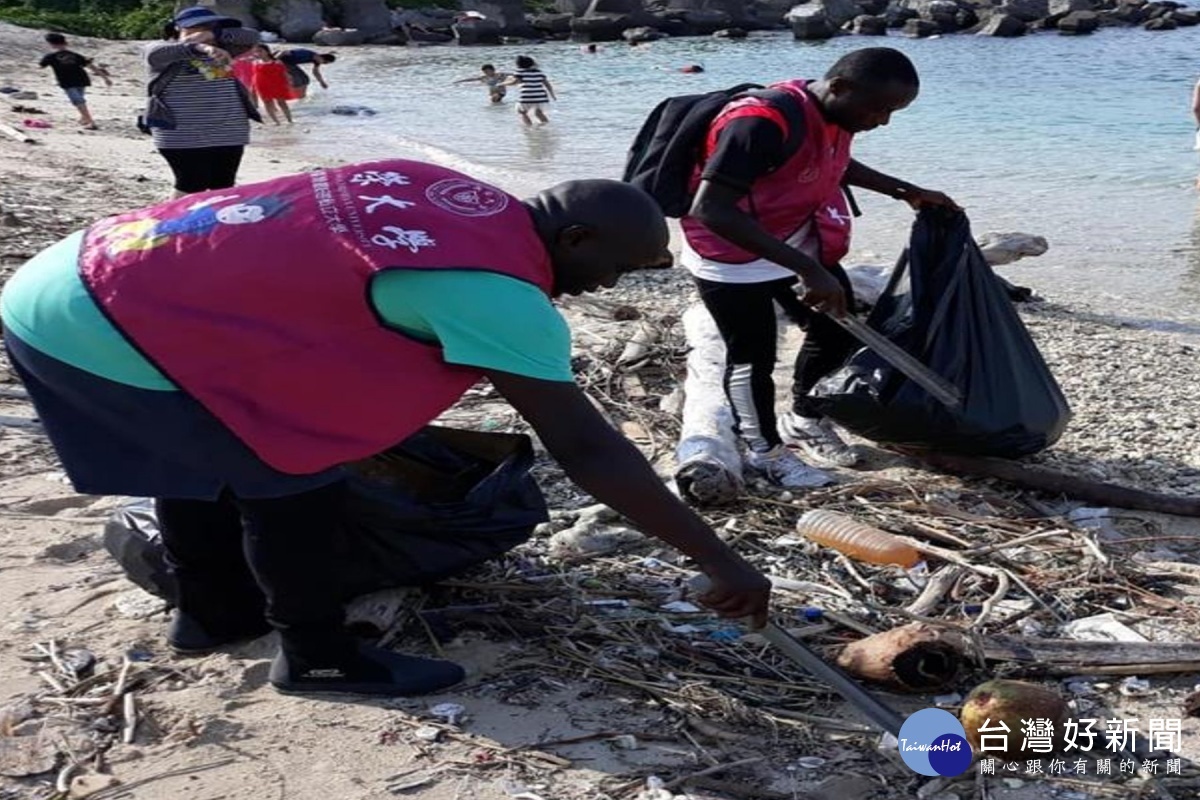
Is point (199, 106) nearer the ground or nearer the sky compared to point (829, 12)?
nearer the sky

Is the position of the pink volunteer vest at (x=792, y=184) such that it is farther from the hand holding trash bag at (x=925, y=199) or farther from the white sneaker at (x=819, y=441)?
the white sneaker at (x=819, y=441)

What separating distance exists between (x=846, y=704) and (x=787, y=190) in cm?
164

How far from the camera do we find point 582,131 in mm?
17078

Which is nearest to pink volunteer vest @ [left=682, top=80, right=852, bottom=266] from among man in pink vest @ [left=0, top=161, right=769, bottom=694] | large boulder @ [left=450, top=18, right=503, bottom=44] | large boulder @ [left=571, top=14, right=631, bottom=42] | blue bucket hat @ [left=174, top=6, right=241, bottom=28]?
man in pink vest @ [left=0, top=161, right=769, bottom=694]

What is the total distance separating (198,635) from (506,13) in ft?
127

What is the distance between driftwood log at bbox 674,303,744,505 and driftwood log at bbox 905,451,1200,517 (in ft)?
2.12

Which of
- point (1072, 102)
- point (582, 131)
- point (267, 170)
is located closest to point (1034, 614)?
point (267, 170)

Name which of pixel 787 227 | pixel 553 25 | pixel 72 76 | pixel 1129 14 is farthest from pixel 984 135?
pixel 1129 14

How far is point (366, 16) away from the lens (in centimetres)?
3784

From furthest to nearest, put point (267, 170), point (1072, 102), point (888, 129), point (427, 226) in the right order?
point (1072, 102), point (888, 129), point (267, 170), point (427, 226)

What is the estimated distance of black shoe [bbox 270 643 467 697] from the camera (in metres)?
2.56

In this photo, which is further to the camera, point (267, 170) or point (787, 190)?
point (267, 170)

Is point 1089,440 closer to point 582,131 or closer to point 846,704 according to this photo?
point 846,704

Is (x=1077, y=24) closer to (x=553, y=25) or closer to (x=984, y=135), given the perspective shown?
(x=553, y=25)
